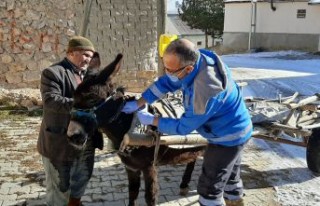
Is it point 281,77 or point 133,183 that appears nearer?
point 133,183

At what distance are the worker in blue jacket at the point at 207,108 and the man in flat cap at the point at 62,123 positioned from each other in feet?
1.76

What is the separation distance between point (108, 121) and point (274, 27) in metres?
23.8

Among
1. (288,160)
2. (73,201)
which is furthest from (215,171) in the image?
(288,160)

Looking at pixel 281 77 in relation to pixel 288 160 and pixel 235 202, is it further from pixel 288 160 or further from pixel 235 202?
pixel 235 202

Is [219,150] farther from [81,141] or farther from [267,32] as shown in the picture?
[267,32]

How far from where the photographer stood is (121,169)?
5.10 m

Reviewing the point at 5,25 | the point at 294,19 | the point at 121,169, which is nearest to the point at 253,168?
the point at 121,169

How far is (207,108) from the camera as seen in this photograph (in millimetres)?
2615

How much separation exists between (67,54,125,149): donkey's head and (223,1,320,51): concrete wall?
21.4 metres

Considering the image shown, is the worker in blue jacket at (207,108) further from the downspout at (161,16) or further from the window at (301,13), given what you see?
the window at (301,13)

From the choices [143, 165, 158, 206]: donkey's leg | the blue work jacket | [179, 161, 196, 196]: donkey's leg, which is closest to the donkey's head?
the blue work jacket

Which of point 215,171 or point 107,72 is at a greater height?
point 107,72

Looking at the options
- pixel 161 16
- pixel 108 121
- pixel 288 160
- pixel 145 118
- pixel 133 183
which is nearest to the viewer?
pixel 145 118

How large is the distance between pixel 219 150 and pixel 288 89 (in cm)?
804
